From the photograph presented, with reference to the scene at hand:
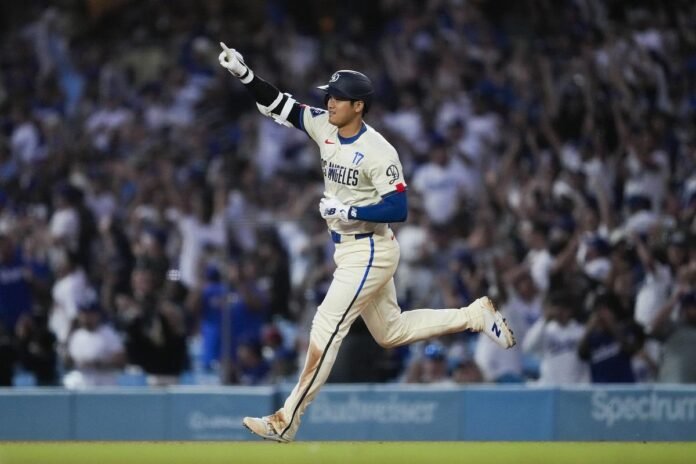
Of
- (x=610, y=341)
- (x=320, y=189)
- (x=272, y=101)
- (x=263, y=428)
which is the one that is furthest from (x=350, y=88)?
(x=320, y=189)

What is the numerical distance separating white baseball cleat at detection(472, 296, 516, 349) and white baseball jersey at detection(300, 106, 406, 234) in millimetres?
758

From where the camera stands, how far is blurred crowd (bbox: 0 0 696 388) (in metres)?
11.0

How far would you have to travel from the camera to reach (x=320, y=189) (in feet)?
43.9

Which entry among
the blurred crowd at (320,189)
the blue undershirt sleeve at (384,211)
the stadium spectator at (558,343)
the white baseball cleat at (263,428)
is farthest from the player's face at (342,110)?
the stadium spectator at (558,343)

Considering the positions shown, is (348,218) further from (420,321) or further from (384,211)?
(420,321)

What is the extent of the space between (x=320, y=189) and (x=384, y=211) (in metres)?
6.20

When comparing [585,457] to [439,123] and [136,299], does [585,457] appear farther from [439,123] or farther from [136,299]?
[439,123]

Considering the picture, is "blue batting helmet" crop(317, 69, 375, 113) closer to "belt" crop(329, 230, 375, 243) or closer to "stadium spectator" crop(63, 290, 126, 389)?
"belt" crop(329, 230, 375, 243)

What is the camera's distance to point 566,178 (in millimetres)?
12547

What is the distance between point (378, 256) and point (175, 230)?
19.7ft

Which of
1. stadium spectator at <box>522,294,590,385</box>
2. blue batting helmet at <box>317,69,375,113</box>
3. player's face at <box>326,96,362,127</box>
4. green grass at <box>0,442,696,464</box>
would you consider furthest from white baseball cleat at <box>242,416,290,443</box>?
stadium spectator at <box>522,294,590,385</box>

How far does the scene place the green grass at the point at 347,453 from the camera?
711 cm

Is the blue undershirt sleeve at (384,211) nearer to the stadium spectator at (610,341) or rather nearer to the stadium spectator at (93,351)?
the stadium spectator at (610,341)

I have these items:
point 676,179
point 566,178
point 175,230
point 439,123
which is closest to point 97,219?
point 175,230
